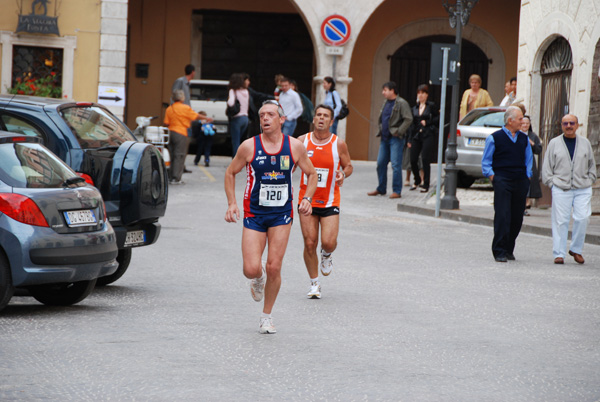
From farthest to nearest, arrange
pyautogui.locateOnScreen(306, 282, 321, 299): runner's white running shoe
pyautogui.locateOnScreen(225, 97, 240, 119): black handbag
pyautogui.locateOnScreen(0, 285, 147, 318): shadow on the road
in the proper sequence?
pyautogui.locateOnScreen(225, 97, 240, 119): black handbag, pyautogui.locateOnScreen(306, 282, 321, 299): runner's white running shoe, pyautogui.locateOnScreen(0, 285, 147, 318): shadow on the road

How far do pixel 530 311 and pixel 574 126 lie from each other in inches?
182

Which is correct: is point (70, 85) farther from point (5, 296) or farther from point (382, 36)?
point (5, 296)

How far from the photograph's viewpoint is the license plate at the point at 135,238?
944 cm

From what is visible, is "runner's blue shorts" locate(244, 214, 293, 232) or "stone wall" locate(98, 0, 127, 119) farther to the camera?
"stone wall" locate(98, 0, 127, 119)

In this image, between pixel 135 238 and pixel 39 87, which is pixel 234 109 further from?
pixel 135 238

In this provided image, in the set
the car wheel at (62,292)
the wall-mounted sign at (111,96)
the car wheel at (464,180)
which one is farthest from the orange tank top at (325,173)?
the wall-mounted sign at (111,96)

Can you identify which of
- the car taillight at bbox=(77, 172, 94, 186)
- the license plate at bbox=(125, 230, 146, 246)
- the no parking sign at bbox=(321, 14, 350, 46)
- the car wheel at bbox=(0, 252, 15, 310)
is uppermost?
the no parking sign at bbox=(321, 14, 350, 46)

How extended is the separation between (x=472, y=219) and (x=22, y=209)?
10.5 metres

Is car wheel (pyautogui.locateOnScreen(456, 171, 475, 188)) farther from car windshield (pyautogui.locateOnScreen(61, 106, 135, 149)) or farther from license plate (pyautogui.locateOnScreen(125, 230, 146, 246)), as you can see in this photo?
license plate (pyautogui.locateOnScreen(125, 230, 146, 246))

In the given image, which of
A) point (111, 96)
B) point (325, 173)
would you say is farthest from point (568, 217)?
point (111, 96)

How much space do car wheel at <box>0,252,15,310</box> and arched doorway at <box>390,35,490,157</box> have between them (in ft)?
80.4

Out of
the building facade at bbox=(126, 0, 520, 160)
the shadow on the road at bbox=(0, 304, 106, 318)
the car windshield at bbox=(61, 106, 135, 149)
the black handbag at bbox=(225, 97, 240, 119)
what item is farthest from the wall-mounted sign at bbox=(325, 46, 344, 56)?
the shadow on the road at bbox=(0, 304, 106, 318)

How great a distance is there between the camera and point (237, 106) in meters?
22.6

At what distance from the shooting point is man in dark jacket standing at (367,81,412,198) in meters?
20.0
